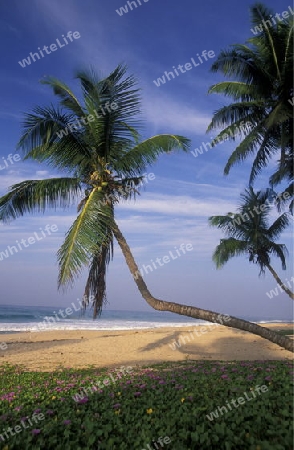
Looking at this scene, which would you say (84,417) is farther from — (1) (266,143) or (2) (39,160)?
(1) (266,143)

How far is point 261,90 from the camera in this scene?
11102mm

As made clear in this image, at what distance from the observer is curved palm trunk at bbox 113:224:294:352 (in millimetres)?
5332

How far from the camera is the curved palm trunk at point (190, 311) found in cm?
533

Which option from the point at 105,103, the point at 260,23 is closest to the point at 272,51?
the point at 260,23

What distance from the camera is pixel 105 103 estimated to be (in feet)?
27.4

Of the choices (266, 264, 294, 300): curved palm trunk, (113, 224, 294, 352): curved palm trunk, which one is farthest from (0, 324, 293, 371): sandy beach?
(113, 224, 294, 352): curved palm trunk

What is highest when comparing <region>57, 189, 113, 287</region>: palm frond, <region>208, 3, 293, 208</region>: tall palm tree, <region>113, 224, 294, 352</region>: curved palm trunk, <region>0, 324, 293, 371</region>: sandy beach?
<region>208, 3, 293, 208</region>: tall palm tree

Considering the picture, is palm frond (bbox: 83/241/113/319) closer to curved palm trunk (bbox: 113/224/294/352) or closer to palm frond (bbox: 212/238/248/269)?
curved palm trunk (bbox: 113/224/294/352)

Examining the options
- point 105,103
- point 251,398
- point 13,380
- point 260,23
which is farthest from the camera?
point 260,23

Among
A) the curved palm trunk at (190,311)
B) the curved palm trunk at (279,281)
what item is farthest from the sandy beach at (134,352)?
the curved palm trunk at (190,311)

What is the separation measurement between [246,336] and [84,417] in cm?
1911

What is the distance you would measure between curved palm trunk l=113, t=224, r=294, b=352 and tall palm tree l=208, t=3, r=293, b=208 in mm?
6116

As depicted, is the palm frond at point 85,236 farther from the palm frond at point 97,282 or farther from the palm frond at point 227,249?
the palm frond at point 227,249

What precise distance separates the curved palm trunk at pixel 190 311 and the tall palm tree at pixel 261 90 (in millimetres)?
6116
